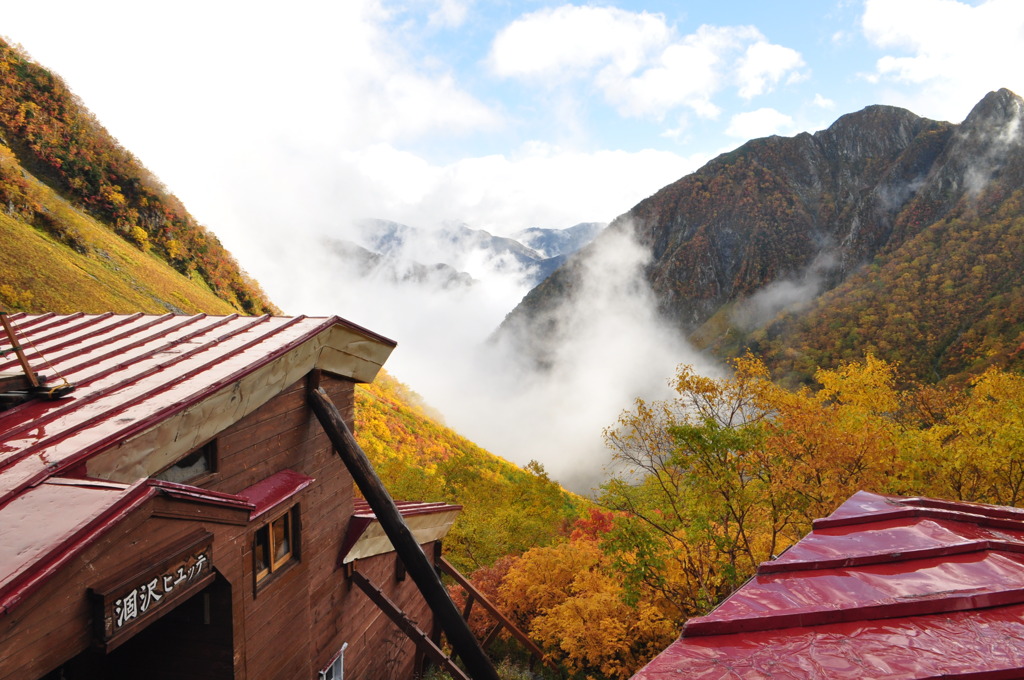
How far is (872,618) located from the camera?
267 centimetres

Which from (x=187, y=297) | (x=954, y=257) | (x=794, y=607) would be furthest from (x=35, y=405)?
(x=954, y=257)

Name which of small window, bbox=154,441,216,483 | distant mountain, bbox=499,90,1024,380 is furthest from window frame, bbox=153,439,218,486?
distant mountain, bbox=499,90,1024,380

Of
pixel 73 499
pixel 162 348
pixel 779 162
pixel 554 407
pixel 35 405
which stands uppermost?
pixel 779 162

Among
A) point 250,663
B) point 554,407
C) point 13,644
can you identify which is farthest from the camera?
point 554,407

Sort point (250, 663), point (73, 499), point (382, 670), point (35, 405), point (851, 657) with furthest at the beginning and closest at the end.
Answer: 1. point (382, 670)
2. point (250, 663)
3. point (35, 405)
4. point (73, 499)
5. point (851, 657)

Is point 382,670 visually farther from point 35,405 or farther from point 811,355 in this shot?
point 811,355

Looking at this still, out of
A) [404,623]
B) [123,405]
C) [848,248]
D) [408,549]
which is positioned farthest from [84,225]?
[848,248]

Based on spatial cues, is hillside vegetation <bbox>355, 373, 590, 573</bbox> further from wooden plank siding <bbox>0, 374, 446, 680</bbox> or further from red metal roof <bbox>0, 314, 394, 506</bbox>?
red metal roof <bbox>0, 314, 394, 506</bbox>

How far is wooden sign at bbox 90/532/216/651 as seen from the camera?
3215 millimetres

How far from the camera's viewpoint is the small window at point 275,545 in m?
6.16

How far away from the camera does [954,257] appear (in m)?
98.3

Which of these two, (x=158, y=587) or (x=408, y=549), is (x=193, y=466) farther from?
(x=408, y=549)

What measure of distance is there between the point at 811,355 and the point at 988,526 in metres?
112

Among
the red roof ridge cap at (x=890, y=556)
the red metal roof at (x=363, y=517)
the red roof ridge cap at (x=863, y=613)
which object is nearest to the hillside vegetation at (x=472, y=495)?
the red metal roof at (x=363, y=517)
